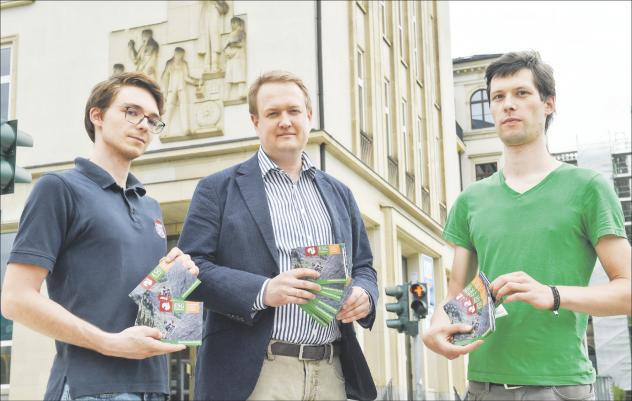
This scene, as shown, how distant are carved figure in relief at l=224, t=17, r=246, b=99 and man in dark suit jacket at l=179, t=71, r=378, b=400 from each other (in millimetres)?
14862

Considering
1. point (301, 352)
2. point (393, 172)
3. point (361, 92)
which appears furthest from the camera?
point (393, 172)

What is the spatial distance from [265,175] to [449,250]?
27292mm

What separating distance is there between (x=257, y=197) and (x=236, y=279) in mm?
488

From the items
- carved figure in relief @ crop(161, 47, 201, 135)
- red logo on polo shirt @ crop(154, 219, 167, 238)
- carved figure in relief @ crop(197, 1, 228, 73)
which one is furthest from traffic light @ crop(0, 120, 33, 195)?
carved figure in relief @ crop(197, 1, 228, 73)

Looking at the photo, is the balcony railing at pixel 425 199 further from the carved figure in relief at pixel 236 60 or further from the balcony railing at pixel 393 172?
the carved figure in relief at pixel 236 60

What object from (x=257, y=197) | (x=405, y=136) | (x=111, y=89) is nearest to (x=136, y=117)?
(x=111, y=89)

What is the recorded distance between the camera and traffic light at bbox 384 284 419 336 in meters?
15.5

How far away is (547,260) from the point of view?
11.3 ft

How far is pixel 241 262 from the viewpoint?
3.95 meters

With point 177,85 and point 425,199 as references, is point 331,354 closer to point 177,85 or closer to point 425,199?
point 177,85

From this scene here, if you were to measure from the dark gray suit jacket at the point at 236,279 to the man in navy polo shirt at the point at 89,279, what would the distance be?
0.28 metres

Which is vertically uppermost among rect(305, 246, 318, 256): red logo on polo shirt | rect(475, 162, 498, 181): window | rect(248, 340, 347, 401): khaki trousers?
rect(475, 162, 498, 181): window

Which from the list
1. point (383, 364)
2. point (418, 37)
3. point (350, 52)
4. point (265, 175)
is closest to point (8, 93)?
point (350, 52)

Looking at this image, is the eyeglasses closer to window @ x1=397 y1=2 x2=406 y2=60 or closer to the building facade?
the building facade
